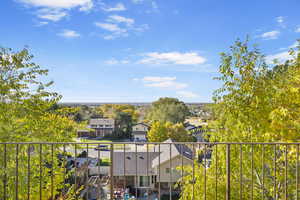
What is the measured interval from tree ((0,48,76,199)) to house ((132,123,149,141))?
22.0 meters

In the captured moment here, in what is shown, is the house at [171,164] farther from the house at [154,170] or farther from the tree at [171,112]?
the tree at [171,112]

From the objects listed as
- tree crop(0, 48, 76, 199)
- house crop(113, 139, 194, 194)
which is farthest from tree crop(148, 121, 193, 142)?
tree crop(0, 48, 76, 199)

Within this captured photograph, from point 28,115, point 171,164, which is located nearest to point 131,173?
point 28,115

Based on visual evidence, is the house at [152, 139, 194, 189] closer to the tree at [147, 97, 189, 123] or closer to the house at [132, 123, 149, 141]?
the house at [132, 123, 149, 141]

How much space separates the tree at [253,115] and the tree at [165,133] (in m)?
15.7

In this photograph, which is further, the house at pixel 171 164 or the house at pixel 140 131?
the house at pixel 140 131

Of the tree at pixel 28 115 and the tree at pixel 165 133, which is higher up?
the tree at pixel 28 115

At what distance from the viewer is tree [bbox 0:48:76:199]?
11.4 feet

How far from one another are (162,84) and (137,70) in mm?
4640

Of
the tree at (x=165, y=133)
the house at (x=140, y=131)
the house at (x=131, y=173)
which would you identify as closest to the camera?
the house at (x=131, y=173)

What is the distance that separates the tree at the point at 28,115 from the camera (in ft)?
11.4

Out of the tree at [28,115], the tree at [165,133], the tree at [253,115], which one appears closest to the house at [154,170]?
the tree at [253,115]

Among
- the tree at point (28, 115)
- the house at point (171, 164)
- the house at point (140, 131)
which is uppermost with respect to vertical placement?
the tree at point (28, 115)

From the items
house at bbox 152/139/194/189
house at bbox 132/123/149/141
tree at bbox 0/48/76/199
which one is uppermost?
tree at bbox 0/48/76/199
